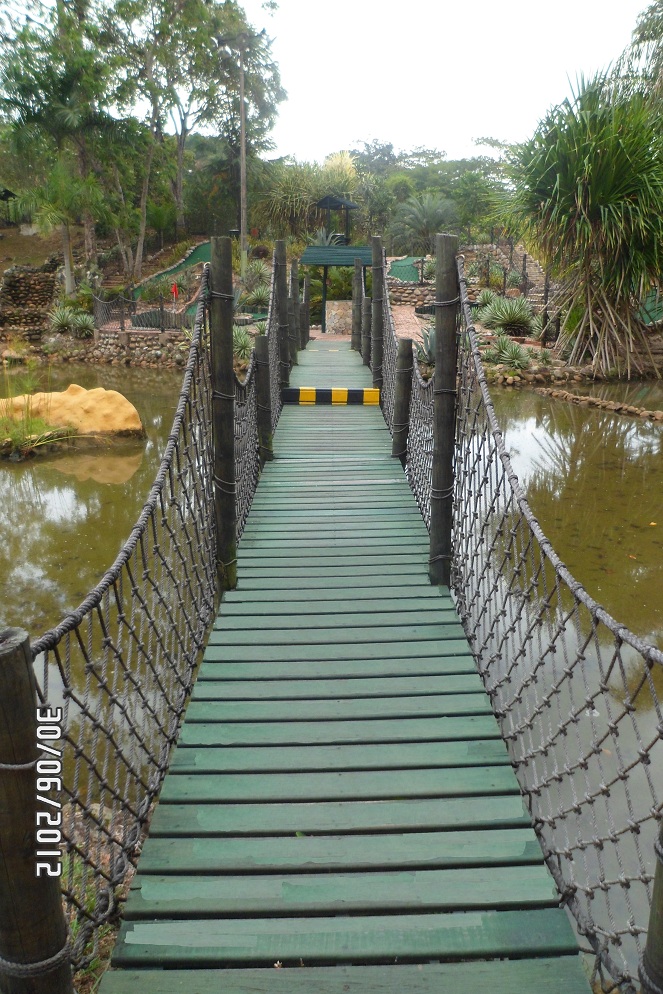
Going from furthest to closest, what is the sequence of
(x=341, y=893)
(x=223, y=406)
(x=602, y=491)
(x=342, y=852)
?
1. (x=602, y=491)
2. (x=223, y=406)
3. (x=342, y=852)
4. (x=341, y=893)

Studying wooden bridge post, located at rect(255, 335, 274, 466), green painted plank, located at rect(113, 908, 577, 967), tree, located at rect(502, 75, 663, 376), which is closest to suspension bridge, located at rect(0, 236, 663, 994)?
green painted plank, located at rect(113, 908, 577, 967)

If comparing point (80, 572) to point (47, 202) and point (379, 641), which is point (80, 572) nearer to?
point (379, 641)

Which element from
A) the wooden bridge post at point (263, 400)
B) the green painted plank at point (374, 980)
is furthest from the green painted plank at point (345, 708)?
the wooden bridge post at point (263, 400)

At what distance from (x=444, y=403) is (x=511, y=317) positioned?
1081 centimetres

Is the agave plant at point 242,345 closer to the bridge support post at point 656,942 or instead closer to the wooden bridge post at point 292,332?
the wooden bridge post at point 292,332

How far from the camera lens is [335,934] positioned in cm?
138

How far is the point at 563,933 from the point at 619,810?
1.15 meters

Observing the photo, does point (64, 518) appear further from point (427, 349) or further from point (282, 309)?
point (427, 349)

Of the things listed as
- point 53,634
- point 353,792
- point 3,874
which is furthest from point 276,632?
point 3,874

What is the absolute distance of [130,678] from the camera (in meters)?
1.69

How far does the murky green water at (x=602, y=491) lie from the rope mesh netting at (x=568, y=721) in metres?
0.39

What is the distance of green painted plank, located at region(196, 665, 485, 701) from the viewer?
213 centimetres

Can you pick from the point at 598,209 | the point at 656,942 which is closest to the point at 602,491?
the point at 656,942

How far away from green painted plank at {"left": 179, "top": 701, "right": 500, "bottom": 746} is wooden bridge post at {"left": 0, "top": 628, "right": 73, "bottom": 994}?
2.91 ft
